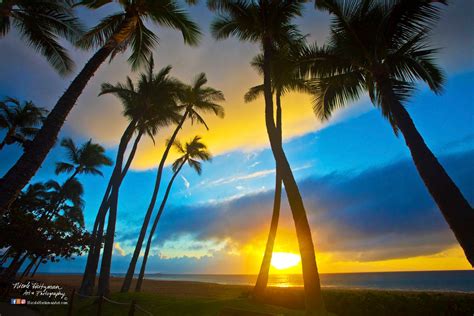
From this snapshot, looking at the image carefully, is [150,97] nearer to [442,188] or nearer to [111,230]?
[111,230]

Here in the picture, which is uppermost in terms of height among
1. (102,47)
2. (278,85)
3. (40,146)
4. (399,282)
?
(278,85)

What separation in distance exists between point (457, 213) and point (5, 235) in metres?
19.9

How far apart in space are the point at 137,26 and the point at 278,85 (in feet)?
24.7

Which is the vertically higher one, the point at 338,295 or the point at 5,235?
the point at 5,235

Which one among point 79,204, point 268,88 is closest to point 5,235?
point 268,88

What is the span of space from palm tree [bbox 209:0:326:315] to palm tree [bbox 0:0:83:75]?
231 inches

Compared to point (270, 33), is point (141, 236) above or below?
below

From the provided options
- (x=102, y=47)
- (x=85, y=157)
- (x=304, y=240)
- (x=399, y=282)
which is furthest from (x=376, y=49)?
(x=399, y=282)

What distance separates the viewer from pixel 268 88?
405 inches

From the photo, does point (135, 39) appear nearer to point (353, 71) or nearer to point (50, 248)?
point (353, 71)

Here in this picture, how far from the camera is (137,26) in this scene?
394 inches

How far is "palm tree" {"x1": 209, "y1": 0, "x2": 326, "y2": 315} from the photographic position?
24.8ft

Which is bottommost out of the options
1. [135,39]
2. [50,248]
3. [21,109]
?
[50,248]

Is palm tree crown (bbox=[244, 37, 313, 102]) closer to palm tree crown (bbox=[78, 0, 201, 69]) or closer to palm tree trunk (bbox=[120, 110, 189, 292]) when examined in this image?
palm tree crown (bbox=[78, 0, 201, 69])
